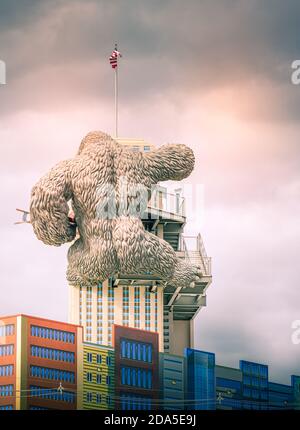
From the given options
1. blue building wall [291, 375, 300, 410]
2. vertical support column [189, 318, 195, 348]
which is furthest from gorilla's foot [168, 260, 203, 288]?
blue building wall [291, 375, 300, 410]

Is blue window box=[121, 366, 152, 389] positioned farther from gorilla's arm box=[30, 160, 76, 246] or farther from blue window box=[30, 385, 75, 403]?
gorilla's arm box=[30, 160, 76, 246]

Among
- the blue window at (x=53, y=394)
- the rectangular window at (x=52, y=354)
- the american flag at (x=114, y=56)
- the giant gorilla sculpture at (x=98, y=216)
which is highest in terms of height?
the american flag at (x=114, y=56)

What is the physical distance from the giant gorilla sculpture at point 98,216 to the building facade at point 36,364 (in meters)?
1.96

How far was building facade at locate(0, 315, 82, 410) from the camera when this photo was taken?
193ft

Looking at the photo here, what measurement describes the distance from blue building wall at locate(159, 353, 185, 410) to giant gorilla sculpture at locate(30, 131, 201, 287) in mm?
2290

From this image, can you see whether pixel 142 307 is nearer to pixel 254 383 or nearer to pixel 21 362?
pixel 254 383

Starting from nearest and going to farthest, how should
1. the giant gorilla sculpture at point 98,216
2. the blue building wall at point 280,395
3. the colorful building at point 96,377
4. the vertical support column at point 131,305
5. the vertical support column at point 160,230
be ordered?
the colorful building at point 96,377
the giant gorilla sculpture at point 98,216
the blue building wall at point 280,395
the vertical support column at point 131,305
the vertical support column at point 160,230

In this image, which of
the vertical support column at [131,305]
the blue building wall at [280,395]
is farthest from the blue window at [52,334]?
the blue building wall at [280,395]

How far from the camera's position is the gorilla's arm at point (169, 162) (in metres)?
60.9

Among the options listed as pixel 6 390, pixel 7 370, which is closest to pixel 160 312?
pixel 7 370

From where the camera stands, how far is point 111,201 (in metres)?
59.7

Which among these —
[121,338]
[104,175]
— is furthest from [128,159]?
[121,338]

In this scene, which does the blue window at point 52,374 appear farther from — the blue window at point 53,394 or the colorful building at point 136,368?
the colorful building at point 136,368

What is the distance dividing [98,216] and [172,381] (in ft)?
15.6
